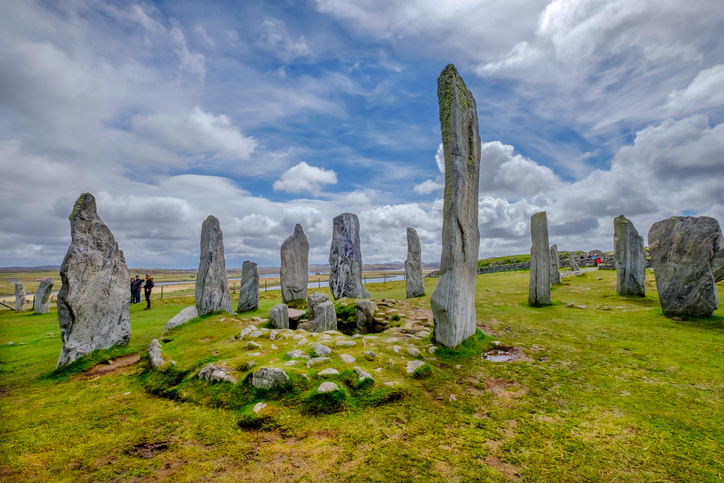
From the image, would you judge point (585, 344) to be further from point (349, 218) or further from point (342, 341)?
point (349, 218)

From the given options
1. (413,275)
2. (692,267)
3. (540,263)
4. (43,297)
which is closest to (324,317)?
(413,275)

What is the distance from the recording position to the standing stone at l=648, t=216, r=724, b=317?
9234 millimetres

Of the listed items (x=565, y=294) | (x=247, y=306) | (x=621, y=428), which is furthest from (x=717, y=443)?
(x=247, y=306)

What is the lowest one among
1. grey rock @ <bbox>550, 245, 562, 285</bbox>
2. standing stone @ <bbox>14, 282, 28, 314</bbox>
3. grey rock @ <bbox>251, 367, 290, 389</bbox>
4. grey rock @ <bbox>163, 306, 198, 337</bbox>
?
standing stone @ <bbox>14, 282, 28, 314</bbox>

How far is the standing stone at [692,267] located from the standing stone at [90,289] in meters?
15.3

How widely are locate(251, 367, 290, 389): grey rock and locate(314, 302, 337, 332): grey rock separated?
14.1 ft

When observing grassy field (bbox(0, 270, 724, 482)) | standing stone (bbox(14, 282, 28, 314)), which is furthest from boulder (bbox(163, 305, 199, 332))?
standing stone (bbox(14, 282, 28, 314))

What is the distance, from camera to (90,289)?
7.31 metres

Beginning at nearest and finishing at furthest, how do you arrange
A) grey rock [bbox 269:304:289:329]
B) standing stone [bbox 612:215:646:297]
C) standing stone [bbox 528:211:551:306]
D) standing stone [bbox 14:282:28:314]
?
grey rock [bbox 269:304:289:329]
standing stone [bbox 528:211:551:306]
standing stone [bbox 612:215:646:297]
standing stone [bbox 14:282:28:314]

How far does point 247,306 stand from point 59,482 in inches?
466

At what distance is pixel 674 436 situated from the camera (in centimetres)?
355

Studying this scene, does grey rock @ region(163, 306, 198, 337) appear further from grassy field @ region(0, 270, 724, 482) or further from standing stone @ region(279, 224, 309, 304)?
Result: standing stone @ region(279, 224, 309, 304)

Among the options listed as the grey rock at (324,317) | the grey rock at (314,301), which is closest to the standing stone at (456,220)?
the grey rock at (324,317)

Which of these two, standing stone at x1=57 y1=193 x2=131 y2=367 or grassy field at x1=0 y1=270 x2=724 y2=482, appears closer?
grassy field at x1=0 y1=270 x2=724 y2=482
